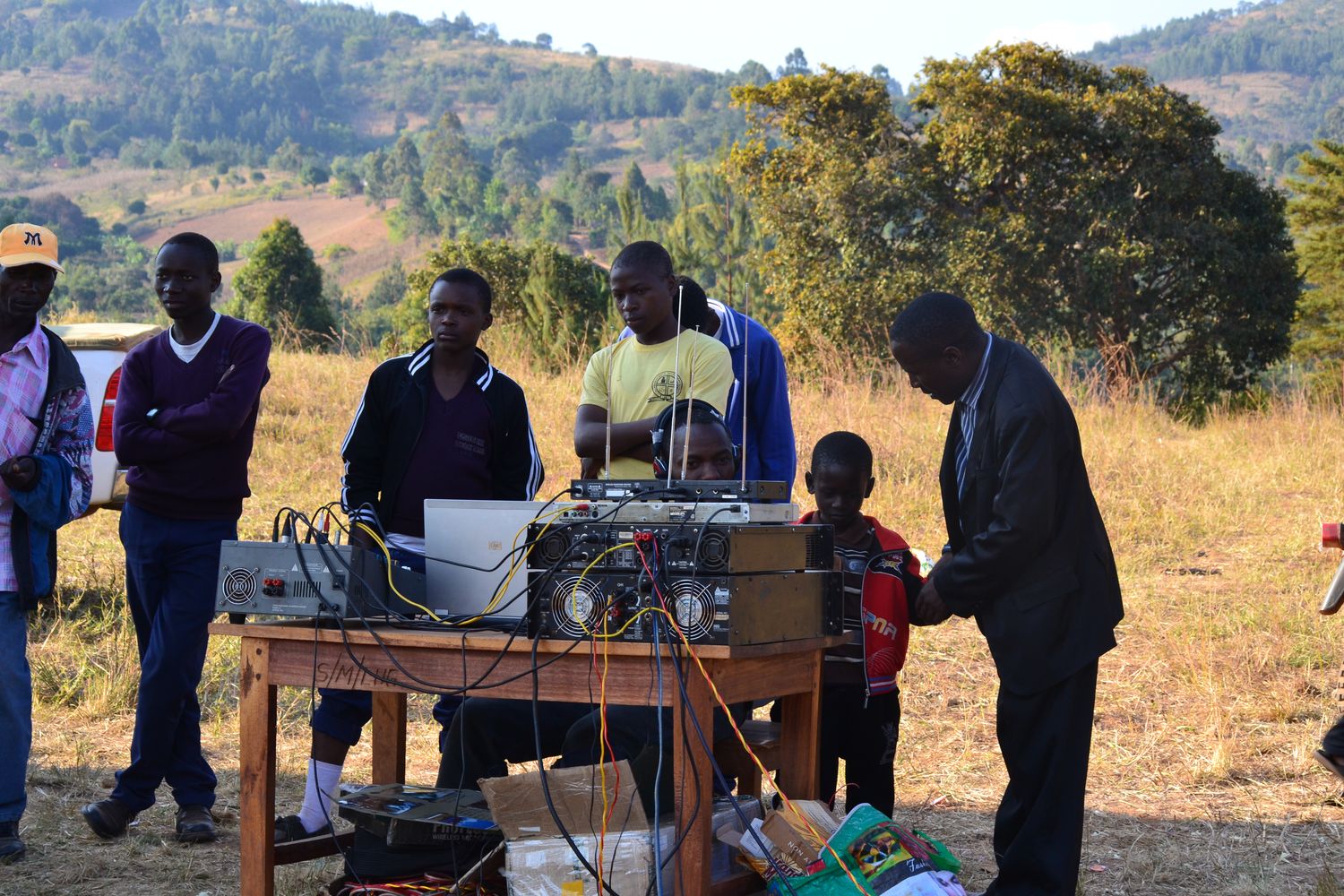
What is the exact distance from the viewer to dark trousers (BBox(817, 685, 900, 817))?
3.99m

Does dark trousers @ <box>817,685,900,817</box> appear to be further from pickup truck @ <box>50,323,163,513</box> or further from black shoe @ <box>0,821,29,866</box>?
pickup truck @ <box>50,323,163,513</box>

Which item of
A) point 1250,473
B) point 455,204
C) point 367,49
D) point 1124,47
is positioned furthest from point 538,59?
point 1250,473

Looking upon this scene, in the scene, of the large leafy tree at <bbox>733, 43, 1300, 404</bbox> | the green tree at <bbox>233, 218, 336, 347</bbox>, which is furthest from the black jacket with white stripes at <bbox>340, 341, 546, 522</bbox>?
the green tree at <bbox>233, 218, 336, 347</bbox>

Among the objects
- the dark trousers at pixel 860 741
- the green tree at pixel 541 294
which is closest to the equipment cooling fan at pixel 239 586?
the dark trousers at pixel 860 741

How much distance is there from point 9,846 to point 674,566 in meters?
2.55

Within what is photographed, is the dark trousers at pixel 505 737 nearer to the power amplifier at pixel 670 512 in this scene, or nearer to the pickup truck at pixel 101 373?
the power amplifier at pixel 670 512

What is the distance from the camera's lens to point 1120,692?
625 centimetres

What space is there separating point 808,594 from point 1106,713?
3.30 metres

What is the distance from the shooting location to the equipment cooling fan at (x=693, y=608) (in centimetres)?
297

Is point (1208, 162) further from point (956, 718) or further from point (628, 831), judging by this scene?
point (628, 831)

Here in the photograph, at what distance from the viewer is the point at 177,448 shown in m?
4.21

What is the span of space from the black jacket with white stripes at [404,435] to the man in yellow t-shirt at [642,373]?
20cm

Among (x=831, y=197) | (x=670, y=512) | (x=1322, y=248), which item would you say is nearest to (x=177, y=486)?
(x=670, y=512)

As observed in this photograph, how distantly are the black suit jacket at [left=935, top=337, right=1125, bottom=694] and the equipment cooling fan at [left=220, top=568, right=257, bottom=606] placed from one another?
1761 millimetres
